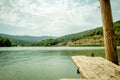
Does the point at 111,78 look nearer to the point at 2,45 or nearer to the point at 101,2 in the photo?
the point at 101,2

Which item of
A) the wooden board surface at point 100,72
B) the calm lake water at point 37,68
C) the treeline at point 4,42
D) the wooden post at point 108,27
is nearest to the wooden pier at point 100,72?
the wooden board surface at point 100,72

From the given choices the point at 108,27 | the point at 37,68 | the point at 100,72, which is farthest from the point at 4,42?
the point at 100,72

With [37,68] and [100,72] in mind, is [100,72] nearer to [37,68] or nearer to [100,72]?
[100,72]

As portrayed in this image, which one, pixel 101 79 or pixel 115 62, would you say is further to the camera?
pixel 115 62

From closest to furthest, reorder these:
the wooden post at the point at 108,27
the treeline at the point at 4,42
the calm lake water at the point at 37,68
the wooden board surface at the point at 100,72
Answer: the wooden board surface at the point at 100,72 → the wooden post at the point at 108,27 → the calm lake water at the point at 37,68 → the treeline at the point at 4,42

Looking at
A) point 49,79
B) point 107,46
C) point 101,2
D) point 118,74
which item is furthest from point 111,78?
point 49,79

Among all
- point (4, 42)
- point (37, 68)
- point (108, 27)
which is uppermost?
point (4, 42)

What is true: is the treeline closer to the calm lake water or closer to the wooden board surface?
the calm lake water

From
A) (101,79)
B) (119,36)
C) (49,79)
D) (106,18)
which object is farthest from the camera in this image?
(119,36)

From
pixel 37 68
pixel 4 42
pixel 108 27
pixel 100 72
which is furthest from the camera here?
pixel 4 42

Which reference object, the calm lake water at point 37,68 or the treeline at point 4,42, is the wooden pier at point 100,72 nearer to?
the calm lake water at point 37,68

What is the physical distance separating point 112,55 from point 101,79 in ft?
13.0

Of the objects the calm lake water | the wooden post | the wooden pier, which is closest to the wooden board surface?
the wooden pier

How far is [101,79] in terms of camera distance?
19.6 feet
